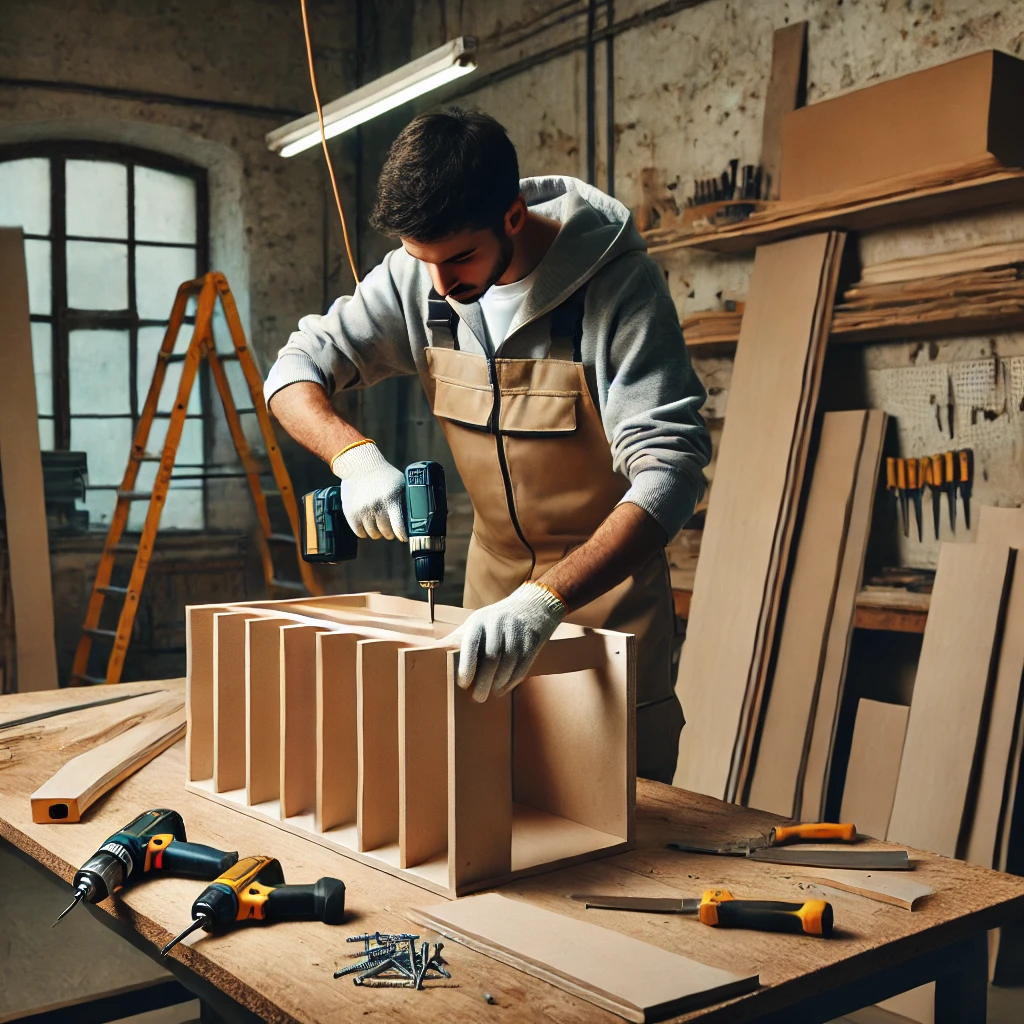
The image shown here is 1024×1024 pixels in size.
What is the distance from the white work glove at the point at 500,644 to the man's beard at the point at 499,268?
67 centimetres

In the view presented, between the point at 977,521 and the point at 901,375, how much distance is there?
50cm

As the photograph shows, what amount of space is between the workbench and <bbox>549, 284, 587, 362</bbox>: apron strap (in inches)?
32.4

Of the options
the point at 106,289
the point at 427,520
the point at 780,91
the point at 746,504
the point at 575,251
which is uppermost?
the point at 780,91

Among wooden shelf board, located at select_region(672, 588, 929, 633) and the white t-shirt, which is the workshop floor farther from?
the white t-shirt

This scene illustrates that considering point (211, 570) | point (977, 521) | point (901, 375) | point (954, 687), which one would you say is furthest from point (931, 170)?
point (211, 570)

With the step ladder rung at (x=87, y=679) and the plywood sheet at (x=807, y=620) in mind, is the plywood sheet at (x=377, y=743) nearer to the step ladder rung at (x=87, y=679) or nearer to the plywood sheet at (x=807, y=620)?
the plywood sheet at (x=807, y=620)

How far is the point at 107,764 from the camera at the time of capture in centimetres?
171

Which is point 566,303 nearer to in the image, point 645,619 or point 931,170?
point 645,619

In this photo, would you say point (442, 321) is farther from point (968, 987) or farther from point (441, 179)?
point (968, 987)

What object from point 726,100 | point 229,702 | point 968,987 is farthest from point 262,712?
point 726,100

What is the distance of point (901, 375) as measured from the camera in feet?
11.1

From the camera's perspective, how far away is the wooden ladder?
15.5 feet

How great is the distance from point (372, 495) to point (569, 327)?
47 centimetres

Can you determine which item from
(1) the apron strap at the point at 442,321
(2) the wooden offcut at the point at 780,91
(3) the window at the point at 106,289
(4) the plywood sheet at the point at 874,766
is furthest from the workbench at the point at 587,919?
(3) the window at the point at 106,289
